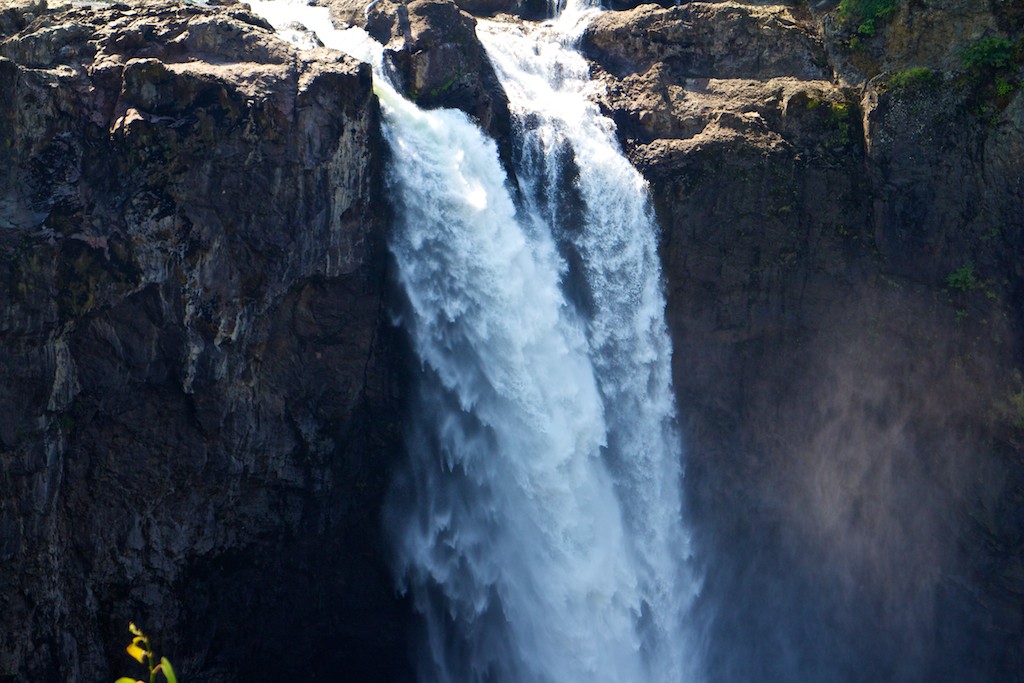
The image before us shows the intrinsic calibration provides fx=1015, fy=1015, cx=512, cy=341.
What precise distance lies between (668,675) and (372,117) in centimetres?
1345

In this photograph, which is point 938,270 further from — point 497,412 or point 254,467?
point 254,467

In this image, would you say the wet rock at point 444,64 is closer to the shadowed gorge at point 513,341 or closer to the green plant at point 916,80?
the shadowed gorge at point 513,341

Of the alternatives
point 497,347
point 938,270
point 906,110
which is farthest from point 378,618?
point 906,110

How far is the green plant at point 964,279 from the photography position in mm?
22578

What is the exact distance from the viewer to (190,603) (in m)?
18.9

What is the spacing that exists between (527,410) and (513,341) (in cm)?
142

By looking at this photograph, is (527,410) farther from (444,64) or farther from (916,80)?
(916,80)

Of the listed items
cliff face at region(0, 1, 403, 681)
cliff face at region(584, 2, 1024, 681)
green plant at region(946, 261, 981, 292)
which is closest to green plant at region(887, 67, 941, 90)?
cliff face at region(584, 2, 1024, 681)

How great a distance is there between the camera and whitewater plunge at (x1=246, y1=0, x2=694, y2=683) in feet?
66.6

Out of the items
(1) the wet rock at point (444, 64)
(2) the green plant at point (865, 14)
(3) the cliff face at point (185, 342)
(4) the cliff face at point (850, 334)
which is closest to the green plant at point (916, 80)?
(4) the cliff face at point (850, 334)

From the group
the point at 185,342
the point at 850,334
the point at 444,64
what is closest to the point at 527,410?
the point at 185,342

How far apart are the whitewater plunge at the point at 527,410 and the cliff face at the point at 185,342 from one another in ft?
3.25

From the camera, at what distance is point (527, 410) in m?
20.5

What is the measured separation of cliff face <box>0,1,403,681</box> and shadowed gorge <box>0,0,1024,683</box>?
64 mm
